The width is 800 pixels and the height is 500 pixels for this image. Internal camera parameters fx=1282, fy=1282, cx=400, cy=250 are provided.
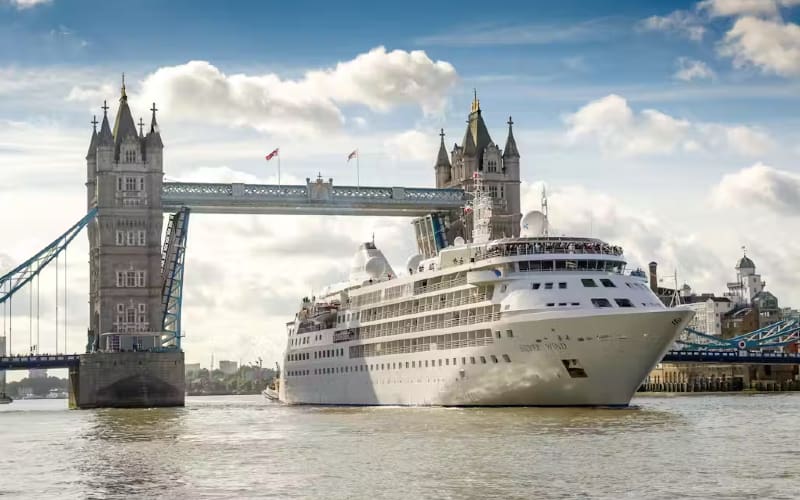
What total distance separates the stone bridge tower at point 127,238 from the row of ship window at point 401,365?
15419 mm

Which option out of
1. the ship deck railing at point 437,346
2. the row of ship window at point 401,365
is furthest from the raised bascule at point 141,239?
the ship deck railing at point 437,346

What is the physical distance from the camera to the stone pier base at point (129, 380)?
11325 cm

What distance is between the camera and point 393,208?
13362cm

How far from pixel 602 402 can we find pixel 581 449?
25952 millimetres

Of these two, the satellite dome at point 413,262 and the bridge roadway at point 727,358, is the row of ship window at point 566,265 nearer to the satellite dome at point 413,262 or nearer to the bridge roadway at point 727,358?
the satellite dome at point 413,262

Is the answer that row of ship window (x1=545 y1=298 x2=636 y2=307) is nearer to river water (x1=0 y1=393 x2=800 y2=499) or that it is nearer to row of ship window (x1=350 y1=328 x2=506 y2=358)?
row of ship window (x1=350 y1=328 x2=506 y2=358)

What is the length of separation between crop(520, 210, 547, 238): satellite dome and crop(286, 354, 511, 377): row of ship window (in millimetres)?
9170

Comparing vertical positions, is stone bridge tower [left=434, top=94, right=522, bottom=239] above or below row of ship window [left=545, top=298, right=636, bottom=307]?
above

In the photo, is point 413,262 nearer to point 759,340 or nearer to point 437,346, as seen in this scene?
point 437,346

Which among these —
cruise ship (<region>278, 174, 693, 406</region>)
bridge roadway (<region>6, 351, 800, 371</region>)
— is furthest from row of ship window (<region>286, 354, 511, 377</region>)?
bridge roadway (<region>6, 351, 800, 371</region>)

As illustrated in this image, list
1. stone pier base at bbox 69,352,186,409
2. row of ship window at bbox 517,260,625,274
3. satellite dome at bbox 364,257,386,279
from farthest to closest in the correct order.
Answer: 1. stone pier base at bbox 69,352,186,409
2. satellite dome at bbox 364,257,386,279
3. row of ship window at bbox 517,260,625,274

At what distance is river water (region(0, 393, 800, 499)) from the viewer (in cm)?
3959

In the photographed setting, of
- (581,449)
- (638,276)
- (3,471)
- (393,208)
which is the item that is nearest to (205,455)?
(3,471)

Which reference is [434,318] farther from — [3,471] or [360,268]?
[3,471]
